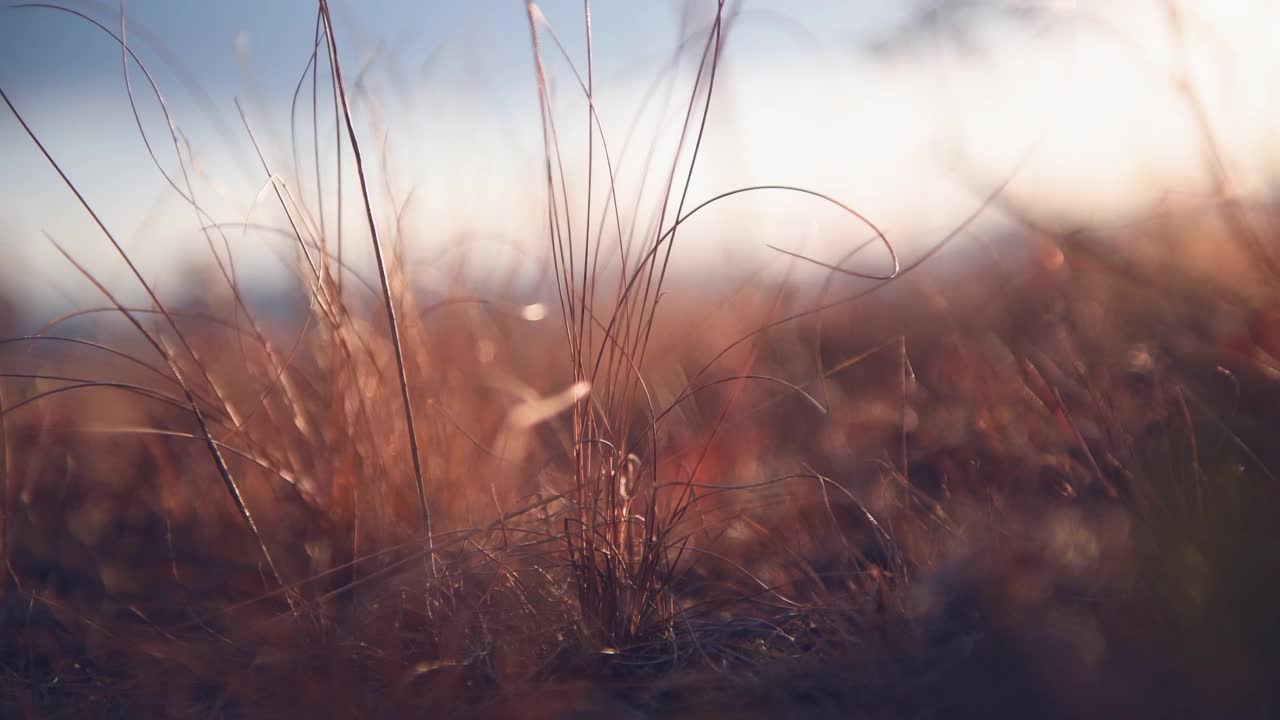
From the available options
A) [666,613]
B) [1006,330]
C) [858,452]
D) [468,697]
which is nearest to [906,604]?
[666,613]

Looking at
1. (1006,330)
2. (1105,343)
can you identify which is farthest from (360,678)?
(1006,330)

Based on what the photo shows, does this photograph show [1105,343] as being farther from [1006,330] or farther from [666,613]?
[666,613]

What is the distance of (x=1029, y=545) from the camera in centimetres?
94

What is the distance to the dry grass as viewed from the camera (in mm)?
822

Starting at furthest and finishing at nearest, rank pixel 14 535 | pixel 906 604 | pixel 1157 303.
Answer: pixel 14 535 → pixel 1157 303 → pixel 906 604

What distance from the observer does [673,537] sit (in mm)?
1372

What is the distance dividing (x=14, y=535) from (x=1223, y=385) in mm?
2065

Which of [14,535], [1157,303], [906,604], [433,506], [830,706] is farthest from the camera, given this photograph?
[14,535]

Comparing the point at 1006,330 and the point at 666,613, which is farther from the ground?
the point at 1006,330

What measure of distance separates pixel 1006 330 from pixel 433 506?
4.22 feet

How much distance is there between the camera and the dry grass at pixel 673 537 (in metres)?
0.82

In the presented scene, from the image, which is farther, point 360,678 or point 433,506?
point 433,506

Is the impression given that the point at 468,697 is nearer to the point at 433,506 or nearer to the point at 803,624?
the point at 803,624

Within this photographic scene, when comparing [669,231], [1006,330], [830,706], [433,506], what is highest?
[669,231]
